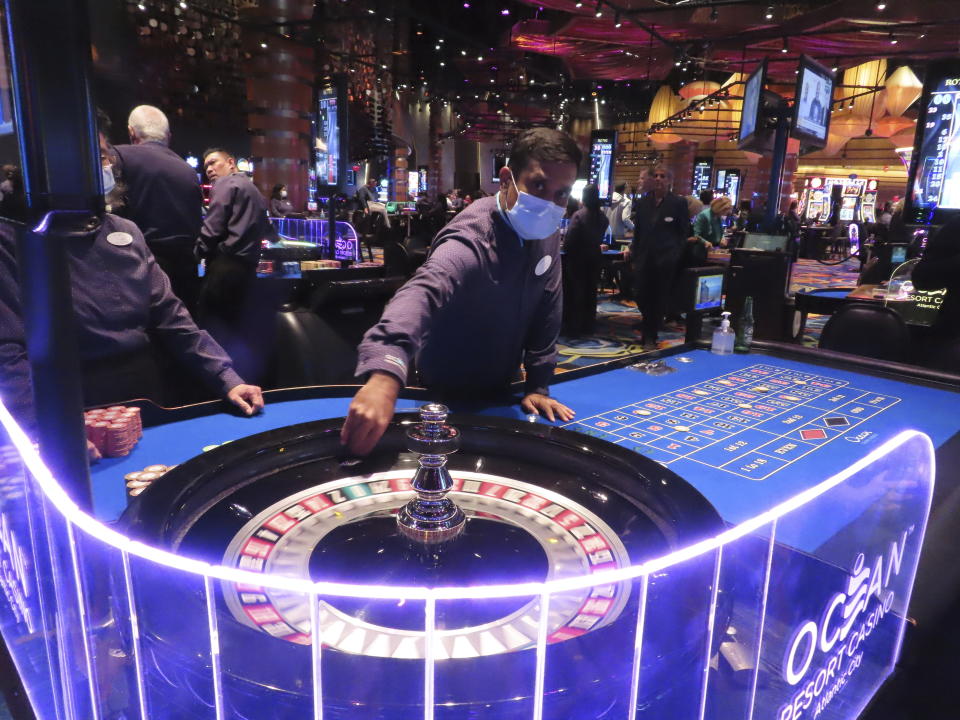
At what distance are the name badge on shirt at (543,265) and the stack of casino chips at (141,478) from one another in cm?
105

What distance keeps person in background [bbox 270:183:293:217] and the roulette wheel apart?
31.1 feet

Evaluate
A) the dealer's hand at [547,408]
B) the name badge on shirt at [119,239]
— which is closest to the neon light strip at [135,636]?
the dealer's hand at [547,408]

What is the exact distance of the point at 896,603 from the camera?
102 centimetres

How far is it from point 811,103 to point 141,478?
600 centimetres

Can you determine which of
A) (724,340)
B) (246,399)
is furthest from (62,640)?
(724,340)

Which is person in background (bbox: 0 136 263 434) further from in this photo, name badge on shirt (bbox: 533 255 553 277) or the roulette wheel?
name badge on shirt (bbox: 533 255 553 277)

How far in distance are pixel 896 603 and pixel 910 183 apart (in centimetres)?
385

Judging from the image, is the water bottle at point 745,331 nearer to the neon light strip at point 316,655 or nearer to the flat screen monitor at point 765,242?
the neon light strip at point 316,655

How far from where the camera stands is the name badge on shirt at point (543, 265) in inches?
69.2

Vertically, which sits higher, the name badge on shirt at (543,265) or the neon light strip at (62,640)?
the name badge on shirt at (543,265)

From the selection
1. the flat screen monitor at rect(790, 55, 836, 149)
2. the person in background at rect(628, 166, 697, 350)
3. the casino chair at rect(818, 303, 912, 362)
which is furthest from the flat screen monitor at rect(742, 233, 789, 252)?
the casino chair at rect(818, 303, 912, 362)

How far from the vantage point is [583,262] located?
584cm

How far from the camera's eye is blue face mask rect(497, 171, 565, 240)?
5.19 feet

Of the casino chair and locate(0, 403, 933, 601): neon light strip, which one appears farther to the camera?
the casino chair
